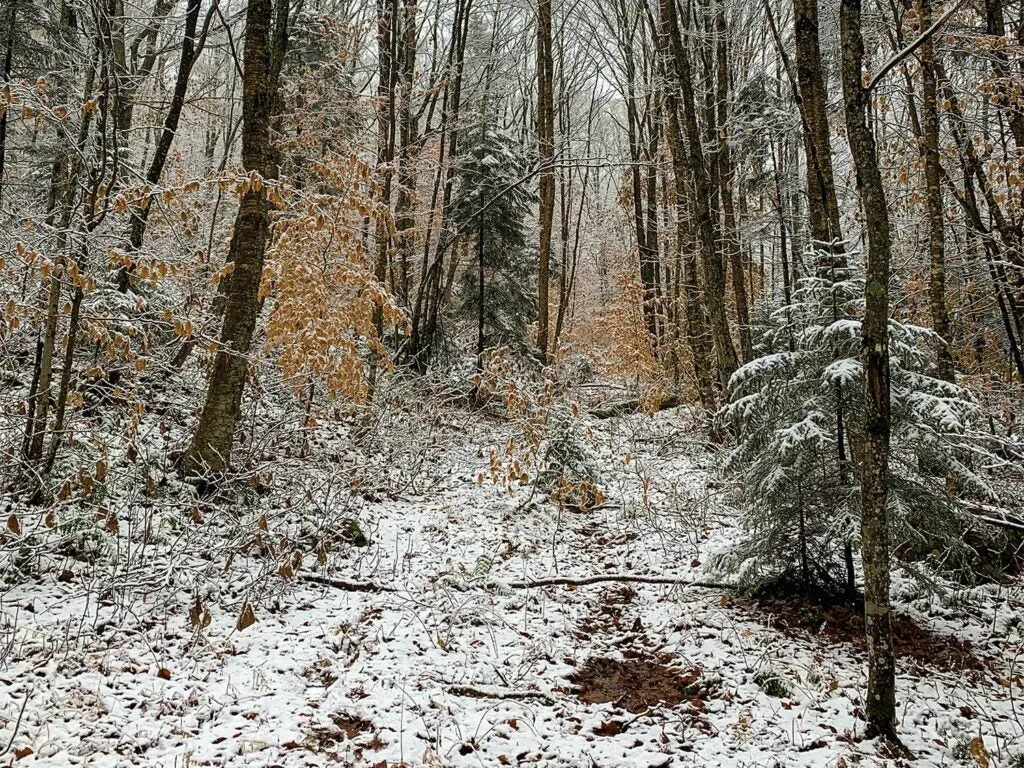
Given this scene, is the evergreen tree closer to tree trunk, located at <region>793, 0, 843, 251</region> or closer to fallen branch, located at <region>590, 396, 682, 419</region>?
fallen branch, located at <region>590, 396, 682, 419</region>

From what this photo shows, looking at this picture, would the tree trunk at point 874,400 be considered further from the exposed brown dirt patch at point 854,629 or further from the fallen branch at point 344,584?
the fallen branch at point 344,584

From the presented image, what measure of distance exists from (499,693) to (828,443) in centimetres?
307

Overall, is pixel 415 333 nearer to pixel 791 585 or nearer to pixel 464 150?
pixel 464 150

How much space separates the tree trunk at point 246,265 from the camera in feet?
21.8

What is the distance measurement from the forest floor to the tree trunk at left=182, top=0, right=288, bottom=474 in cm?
92

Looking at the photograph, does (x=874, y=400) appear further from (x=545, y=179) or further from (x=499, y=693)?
(x=545, y=179)

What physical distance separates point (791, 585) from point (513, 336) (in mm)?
11621

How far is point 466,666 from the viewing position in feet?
14.6

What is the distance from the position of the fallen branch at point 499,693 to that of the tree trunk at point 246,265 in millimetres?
3838

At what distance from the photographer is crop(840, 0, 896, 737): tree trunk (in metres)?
3.47

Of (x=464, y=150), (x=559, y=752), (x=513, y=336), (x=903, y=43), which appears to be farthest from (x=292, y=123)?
(x=559, y=752)

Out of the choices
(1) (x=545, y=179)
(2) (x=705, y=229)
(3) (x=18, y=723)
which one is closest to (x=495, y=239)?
(1) (x=545, y=179)

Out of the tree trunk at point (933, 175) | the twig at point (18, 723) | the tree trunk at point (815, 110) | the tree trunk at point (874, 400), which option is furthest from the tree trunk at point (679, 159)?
the twig at point (18, 723)

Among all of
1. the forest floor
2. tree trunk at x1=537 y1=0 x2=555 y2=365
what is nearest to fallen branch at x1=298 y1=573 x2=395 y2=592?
the forest floor
